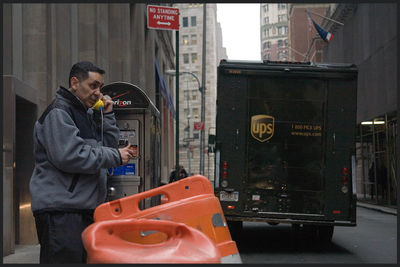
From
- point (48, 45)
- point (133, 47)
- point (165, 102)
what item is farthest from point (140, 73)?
point (165, 102)

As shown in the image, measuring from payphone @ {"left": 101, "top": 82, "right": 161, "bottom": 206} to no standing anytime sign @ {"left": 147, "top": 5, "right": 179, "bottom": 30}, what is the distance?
20.7 feet

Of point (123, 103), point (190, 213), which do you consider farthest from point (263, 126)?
point (190, 213)

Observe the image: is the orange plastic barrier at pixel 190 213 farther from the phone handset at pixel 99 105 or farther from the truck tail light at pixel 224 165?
the truck tail light at pixel 224 165

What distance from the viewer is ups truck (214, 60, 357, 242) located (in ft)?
32.0

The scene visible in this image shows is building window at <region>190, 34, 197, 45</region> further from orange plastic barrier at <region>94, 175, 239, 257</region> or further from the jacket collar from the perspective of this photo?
orange plastic barrier at <region>94, 175, 239, 257</region>

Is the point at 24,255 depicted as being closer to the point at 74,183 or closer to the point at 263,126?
the point at 263,126

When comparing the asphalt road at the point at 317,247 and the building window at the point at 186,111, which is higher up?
the building window at the point at 186,111

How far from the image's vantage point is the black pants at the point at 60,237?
3.19m

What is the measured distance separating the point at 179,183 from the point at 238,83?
21.1 feet

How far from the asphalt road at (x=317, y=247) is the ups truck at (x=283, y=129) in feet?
3.53

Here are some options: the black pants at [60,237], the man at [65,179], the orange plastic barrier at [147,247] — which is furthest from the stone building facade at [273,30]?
the orange plastic barrier at [147,247]

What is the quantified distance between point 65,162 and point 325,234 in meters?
8.47

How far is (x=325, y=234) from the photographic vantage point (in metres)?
10.8

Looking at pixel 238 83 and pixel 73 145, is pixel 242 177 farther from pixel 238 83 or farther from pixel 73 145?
pixel 73 145
